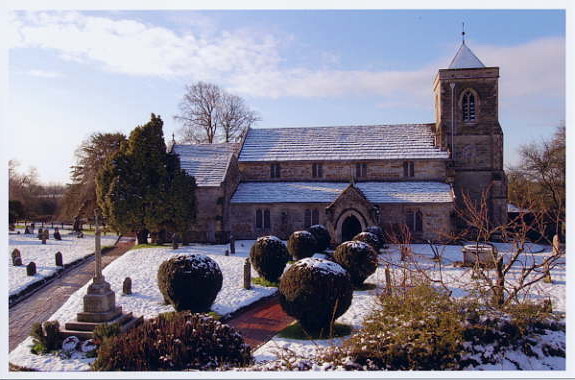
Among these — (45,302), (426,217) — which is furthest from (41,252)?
(426,217)

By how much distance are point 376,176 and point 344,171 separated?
2.31 m

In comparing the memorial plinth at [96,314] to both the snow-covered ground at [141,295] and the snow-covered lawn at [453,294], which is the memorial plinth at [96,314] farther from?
the snow-covered lawn at [453,294]

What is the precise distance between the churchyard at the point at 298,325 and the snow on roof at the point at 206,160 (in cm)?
807

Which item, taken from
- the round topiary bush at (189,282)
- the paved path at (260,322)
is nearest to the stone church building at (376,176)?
the paved path at (260,322)

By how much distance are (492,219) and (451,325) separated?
71.8 feet

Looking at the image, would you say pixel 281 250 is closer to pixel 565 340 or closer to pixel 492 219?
pixel 565 340

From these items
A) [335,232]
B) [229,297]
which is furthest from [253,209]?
[229,297]

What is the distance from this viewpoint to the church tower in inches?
1117

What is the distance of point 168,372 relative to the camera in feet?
27.1

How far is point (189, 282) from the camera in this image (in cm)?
1267

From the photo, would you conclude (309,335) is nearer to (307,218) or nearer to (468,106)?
(307,218)

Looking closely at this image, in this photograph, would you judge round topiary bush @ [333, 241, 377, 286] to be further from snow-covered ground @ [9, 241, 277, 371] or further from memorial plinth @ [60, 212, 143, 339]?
memorial plinth @ [60, 212, 143, 339]

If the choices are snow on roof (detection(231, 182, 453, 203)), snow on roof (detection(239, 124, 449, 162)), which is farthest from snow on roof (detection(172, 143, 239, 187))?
snow on roof (detection(231, 182, 453, 203))

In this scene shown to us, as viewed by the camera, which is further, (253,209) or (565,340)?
(253,209)
